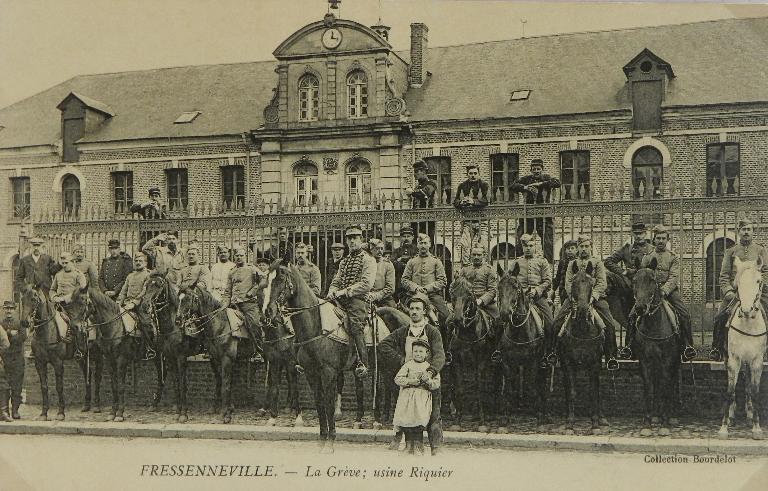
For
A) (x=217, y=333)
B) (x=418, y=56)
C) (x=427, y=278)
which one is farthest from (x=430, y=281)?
(x=418, y=56)

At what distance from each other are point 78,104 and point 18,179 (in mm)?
2805

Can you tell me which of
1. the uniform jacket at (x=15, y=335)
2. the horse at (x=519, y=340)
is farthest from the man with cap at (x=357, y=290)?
the uniform jacket at (x=15, y=335)

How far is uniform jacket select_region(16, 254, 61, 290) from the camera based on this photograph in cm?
1224

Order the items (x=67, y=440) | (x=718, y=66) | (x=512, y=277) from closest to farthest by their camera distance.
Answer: (x=512, y=277)
(x=67, y=440)
(x=718, y=66)

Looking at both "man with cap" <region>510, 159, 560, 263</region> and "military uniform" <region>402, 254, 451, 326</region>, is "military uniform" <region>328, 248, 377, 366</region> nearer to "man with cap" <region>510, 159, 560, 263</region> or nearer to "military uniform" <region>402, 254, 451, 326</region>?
"military uniform" <region>402, 254, 451, 326</region>

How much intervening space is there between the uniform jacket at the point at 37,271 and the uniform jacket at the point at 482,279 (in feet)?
20.3

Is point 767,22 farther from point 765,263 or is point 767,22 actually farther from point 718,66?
point 765,263

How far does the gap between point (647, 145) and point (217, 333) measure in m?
12.7

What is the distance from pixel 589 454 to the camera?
9.37 m

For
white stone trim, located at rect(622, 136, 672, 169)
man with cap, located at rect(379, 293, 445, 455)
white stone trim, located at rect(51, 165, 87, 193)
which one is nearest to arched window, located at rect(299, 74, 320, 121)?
white stone trim, located at rect(51, 165, 87, 193)

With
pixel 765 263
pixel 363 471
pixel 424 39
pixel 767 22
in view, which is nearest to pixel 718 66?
pixel 767 22

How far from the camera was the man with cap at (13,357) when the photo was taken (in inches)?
446

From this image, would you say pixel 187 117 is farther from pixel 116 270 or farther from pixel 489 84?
pixel 116 270

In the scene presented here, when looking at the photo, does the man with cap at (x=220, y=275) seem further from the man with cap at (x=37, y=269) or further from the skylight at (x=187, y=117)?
the skylight at (x=187, y=117)
